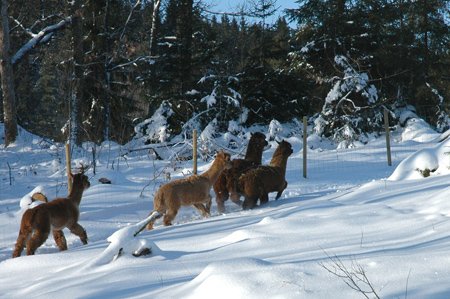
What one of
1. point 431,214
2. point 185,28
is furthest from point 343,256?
point 185,28

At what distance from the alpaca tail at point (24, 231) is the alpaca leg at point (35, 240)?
8 cm

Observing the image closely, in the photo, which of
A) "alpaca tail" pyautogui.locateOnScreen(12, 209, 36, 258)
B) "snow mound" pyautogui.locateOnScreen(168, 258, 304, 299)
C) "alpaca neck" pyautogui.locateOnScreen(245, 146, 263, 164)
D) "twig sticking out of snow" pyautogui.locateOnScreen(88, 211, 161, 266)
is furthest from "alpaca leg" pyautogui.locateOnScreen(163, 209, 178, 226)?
"snow mound" pyautogui.locateOnScreen(168, 258, 304, 299)

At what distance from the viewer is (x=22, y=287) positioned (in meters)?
5.67

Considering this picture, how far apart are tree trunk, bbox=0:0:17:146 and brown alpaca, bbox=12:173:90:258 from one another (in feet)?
44.1

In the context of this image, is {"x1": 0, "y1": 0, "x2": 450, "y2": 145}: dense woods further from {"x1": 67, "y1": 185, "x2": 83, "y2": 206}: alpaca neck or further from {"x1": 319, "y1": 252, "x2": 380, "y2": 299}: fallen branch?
{"x1": 319, "y1": 252, "x2": 380, "y2": 299}: fallen branch

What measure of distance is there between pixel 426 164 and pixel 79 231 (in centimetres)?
746

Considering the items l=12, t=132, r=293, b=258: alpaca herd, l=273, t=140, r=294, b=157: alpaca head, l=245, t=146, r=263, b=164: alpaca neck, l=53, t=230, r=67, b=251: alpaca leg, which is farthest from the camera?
l=245, t=146, r=263, b=164: alpaca neck

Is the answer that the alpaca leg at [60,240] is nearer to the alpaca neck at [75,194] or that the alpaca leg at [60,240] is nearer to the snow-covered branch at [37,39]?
the alpaca neck at [75,194]

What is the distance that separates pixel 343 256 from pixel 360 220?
217 centimetres

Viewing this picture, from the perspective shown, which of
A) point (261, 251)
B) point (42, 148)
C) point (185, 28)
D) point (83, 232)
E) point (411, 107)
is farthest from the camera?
point (411, 107)

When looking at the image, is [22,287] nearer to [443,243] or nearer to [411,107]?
[443,243]

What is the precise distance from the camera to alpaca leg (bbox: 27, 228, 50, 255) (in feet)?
26.5

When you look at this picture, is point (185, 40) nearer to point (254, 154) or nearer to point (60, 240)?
point (254, 154)

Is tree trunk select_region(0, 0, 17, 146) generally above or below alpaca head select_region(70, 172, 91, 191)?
above
